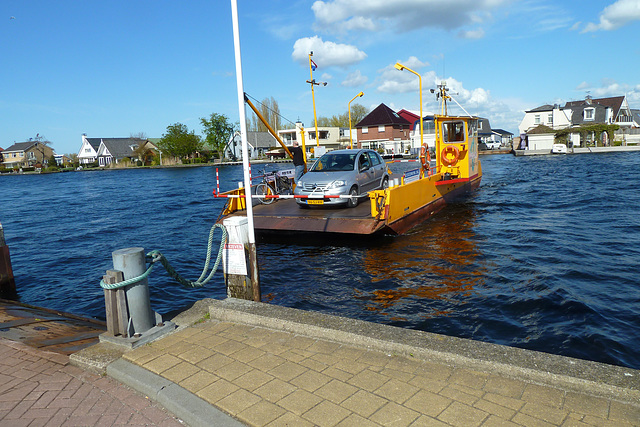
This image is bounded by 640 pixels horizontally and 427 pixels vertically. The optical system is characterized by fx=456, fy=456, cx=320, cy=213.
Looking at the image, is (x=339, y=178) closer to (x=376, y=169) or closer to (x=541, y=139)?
(x=376, y=169)

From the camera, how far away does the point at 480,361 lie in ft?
12.8

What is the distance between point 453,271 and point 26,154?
122054mm

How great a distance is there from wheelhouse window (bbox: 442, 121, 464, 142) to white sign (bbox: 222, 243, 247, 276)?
1288 centimetres

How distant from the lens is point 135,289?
480 cm

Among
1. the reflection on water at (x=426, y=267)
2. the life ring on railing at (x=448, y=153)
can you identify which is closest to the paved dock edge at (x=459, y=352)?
the reflection on water at (x=426, y=267)

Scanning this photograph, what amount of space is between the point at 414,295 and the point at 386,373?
15.3 ft

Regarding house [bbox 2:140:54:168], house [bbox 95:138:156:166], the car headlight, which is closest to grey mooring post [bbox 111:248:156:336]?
the car headlight

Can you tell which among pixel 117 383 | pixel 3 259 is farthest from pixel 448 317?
pixel 3 259

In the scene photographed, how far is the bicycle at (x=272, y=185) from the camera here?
14641 millimetres

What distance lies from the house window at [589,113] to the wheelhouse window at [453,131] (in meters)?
66.8

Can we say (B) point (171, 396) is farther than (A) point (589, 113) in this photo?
No

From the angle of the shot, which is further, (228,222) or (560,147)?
(560,147)

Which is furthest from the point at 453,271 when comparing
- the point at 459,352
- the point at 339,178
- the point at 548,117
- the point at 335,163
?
the point at 548,117

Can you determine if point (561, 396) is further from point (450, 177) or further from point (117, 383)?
point (450, 177)
